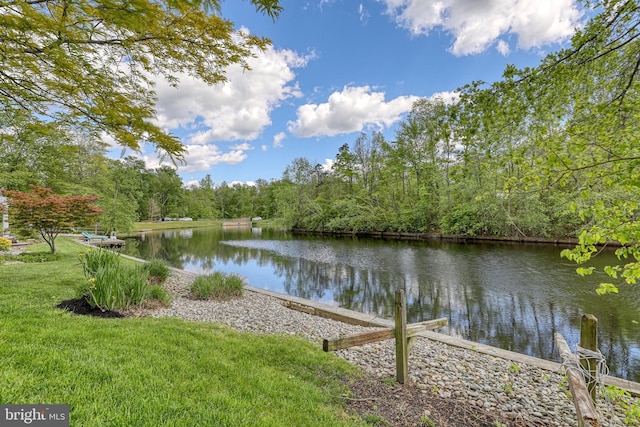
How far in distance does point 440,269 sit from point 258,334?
1006cm

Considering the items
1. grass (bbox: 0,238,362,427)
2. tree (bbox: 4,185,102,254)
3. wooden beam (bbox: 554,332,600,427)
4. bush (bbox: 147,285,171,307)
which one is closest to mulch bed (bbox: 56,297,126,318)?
grass (bbox: 0,238,362,427)

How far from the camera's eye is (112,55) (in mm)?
4051

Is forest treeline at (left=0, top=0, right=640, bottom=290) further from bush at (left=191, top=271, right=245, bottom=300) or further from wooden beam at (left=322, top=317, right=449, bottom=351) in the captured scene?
bush at (left=191, top=271, right=245, bottom=300)

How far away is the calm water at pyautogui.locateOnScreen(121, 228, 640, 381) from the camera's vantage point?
6.03 m

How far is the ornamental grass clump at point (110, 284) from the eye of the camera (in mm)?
4551

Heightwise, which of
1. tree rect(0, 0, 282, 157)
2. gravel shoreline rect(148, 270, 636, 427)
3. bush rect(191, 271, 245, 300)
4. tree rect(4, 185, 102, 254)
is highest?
tree rect(0, 0, 282, 157)

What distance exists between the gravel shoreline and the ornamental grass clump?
0.47 metres

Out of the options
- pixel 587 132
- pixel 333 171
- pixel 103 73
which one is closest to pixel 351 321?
pixel 587 132

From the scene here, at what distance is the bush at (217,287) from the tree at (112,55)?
3.75 m

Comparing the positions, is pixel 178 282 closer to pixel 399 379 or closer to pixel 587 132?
pixel 399 379

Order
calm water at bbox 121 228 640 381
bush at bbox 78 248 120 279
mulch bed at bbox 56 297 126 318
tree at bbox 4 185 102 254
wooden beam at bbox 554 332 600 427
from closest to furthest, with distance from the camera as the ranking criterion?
1. wooden beam at bbox 554 332 600 427
2. mulch bed at bbox 56 297 126 318
3. bush at bbox 78 248 120 279
4. calm water at bbox 121 228 640 381
5. tree at bbox 4 185 102 254

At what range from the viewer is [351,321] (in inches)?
244

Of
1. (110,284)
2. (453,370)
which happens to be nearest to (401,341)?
(453,370)

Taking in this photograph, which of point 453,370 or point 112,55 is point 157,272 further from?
point 453,370
